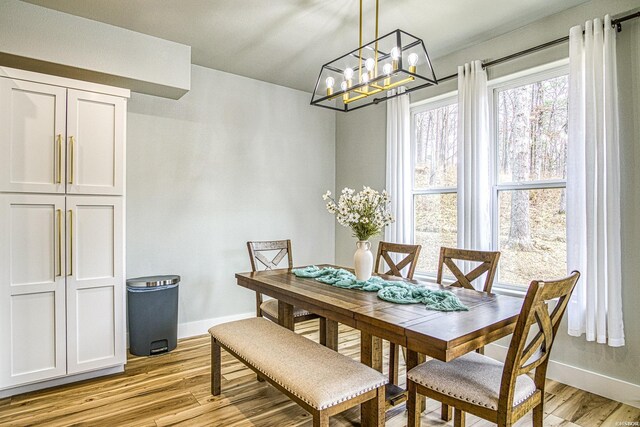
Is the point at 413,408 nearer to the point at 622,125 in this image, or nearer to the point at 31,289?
the point at 622,125

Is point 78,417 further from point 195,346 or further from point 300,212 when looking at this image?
point 300,212

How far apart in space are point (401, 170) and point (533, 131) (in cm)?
126

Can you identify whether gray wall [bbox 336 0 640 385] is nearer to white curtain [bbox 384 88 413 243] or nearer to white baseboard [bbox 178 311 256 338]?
white curtain [bbox 384 88 413 243]

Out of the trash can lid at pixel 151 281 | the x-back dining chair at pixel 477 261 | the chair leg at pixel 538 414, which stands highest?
the x-back dining chair at pixel 477 261

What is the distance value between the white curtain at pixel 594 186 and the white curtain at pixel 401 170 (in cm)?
151

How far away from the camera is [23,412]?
2.37 meters

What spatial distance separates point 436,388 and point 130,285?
2.66 metres

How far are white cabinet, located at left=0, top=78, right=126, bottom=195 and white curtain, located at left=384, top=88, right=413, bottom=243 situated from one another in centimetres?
257

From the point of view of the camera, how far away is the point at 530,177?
305 cm

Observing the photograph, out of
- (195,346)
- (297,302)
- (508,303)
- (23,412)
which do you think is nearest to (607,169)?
(508,303)

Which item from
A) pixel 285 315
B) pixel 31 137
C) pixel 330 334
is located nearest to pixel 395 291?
pixel 330 334

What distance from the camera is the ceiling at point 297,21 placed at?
2705mm

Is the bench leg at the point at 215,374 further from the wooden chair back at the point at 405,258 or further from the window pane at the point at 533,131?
A: the window pane at the point at 533,131

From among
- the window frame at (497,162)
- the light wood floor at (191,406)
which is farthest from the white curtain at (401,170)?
the light wood floor at (191,406)
